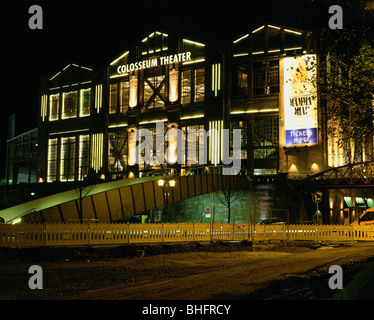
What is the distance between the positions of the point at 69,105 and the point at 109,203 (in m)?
43.0

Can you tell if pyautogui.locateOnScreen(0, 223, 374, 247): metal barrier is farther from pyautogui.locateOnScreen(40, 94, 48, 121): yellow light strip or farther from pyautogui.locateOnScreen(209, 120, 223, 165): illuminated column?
Result: pyautogui.locateOnScreen(40, 94, 48, 121): yellow light strip

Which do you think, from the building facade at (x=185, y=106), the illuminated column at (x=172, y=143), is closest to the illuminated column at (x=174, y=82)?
the building facade at (x=185, y=106)

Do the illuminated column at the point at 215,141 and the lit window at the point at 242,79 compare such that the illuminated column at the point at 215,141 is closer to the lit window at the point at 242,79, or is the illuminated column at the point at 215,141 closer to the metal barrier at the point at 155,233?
the lit window at the point at 242,79

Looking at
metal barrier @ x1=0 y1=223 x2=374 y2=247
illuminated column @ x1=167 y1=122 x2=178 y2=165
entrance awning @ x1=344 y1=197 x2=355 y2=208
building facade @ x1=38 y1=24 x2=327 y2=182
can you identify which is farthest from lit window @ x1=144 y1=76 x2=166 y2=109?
metal barrier @ x1=0 y1=223 x2=374 y2=247

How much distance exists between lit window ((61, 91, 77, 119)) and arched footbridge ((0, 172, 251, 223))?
29798 millimetres

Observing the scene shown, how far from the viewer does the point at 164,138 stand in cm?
6100

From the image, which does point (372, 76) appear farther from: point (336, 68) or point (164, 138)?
point (164, 138)

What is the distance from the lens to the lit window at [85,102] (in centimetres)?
6969

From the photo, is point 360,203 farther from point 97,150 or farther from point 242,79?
point 97,150

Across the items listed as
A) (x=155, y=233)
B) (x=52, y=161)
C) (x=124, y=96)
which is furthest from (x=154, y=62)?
(x=155, y=233)

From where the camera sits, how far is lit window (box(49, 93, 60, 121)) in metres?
72.8

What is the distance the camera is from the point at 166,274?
16469mm
